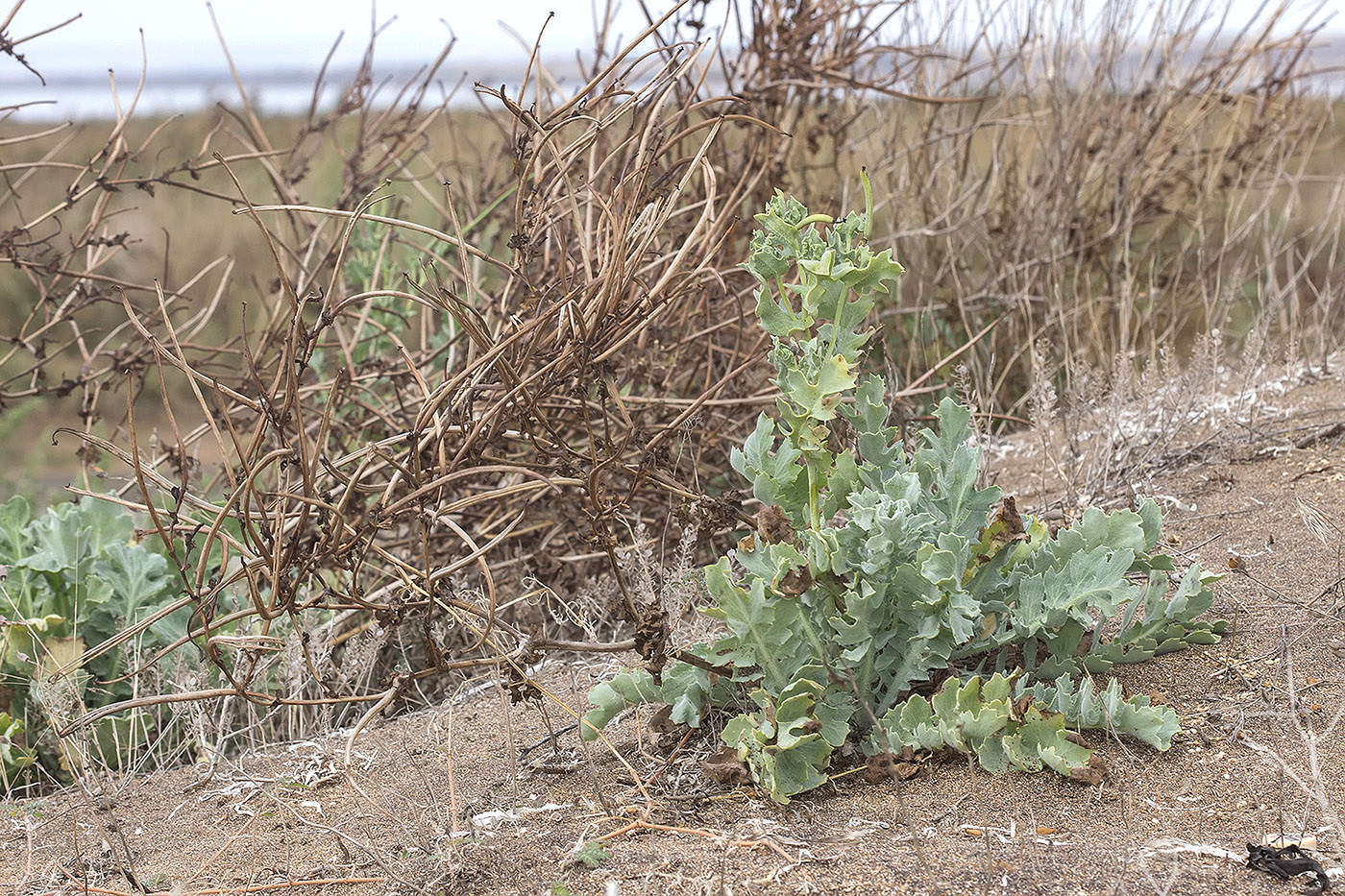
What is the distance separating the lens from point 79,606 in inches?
105

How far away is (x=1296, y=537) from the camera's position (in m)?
2.19

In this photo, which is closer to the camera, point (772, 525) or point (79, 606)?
point (772, 525)

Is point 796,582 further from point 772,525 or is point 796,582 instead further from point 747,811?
point 747,811

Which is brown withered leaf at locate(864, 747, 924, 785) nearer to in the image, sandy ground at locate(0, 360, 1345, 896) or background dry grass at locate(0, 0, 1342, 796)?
sandy ground at locate(0, 360, 1345, 896)

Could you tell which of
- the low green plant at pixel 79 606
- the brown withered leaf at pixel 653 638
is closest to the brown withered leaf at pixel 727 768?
the brown withered leaf at pixel 653 638

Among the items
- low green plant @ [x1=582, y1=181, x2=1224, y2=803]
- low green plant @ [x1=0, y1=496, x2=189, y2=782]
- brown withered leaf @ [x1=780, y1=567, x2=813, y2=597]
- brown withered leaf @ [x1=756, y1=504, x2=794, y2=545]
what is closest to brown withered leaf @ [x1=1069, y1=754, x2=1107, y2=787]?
low green plant @ [x1=582, y1=181, x2=1224, y2=803]

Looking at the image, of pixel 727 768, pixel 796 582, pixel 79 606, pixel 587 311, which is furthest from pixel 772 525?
pixel 79 606

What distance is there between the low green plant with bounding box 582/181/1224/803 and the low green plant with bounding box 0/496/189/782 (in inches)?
53.0

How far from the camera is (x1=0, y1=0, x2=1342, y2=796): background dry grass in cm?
189

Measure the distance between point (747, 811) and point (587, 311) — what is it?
89 centimetres

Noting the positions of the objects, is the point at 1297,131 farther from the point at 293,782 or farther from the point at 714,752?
the point at 293,782

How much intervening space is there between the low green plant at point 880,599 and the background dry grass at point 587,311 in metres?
0.17

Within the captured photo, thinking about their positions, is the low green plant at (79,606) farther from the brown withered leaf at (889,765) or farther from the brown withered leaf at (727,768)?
the brown withered leaf at (889,765)

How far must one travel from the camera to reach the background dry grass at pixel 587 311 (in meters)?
1.89
